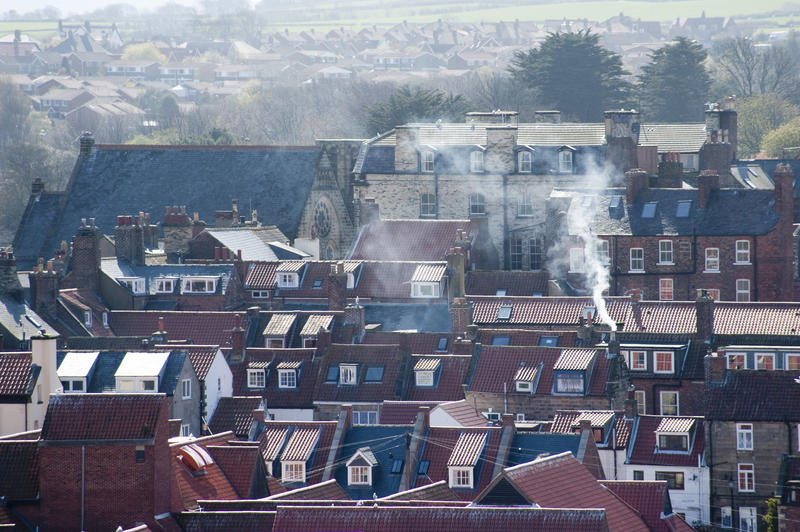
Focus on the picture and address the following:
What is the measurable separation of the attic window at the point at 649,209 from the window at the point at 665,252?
1.48 meters

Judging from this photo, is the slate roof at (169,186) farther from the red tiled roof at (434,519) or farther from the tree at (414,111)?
the red tiled roof at (434,519)

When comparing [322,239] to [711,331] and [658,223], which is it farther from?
[711,331]

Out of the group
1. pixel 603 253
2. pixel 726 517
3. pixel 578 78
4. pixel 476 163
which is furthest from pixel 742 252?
pixel 578 78

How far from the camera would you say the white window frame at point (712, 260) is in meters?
80.6

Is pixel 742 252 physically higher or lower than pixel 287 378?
higher

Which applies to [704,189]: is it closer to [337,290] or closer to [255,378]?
[337,290]

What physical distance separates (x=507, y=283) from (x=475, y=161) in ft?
43.8

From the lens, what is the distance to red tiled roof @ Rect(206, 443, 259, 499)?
167ft

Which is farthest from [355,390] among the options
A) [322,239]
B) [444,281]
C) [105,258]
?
[322,239]

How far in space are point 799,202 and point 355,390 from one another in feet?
131

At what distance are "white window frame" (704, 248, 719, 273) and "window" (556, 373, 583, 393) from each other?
17.2 m

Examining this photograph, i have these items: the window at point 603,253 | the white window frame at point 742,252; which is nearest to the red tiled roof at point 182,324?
the window at point 603,253

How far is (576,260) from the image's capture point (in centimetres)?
8144

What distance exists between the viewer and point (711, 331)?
68.9m
